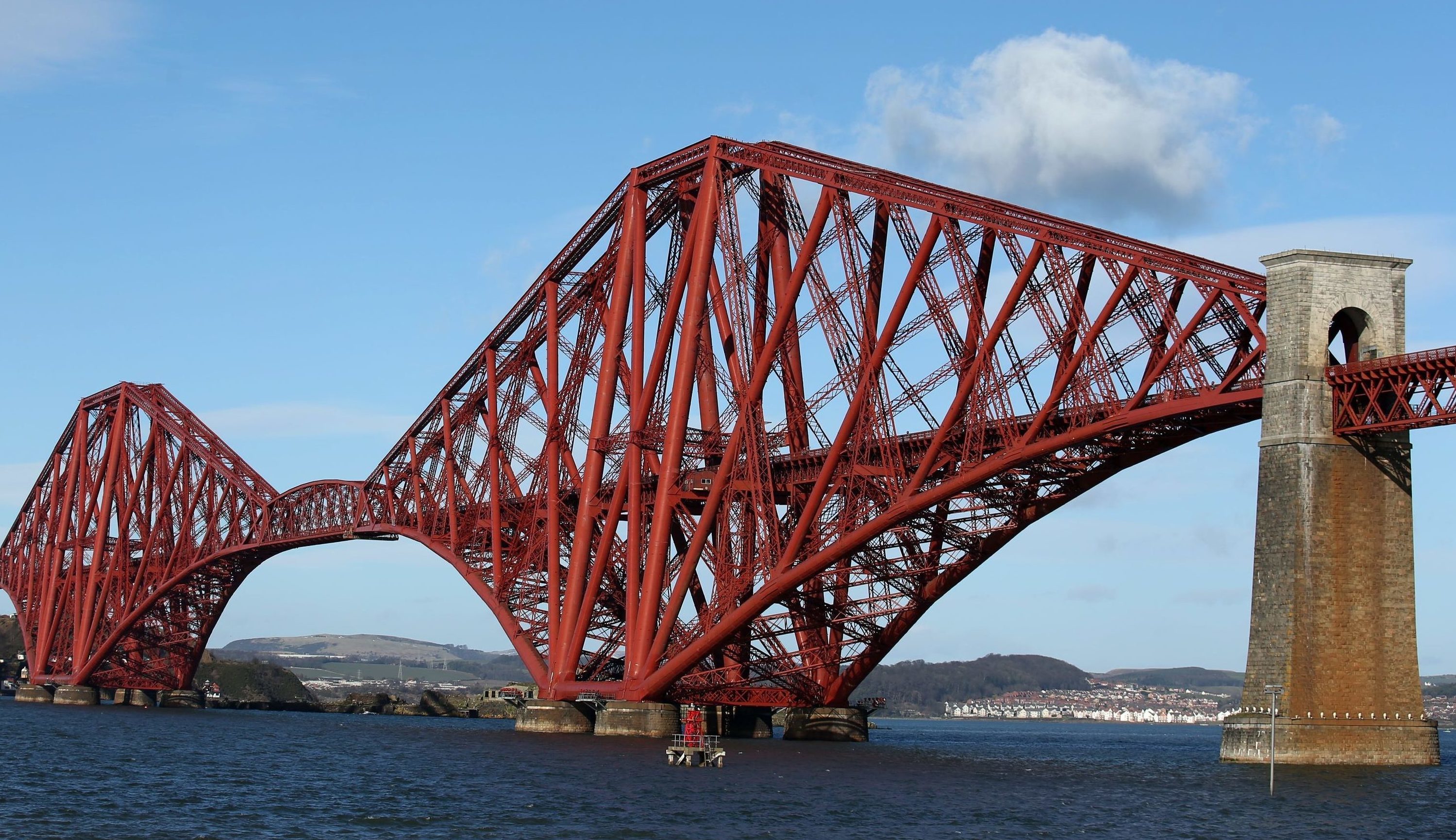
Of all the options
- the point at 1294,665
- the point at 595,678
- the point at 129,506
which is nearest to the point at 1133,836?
the point at 1294,665

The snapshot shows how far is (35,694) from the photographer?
137250 mm

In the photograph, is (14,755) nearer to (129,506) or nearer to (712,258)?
(712,258)

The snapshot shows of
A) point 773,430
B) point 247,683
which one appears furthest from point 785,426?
point 247,683

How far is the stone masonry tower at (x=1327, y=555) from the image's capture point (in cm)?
4919

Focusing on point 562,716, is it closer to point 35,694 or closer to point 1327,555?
point 1327,555

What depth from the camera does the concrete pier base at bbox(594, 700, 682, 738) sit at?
70.7 meters

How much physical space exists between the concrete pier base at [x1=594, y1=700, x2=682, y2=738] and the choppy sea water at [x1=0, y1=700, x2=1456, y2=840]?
0.71 metres

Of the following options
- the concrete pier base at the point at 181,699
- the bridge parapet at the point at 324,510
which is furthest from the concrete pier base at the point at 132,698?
the bridge parapet at the point at 324,510

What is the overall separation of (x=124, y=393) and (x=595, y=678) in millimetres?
67099

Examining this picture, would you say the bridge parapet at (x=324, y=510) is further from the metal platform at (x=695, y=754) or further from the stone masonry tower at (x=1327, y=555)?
the stone masonry tower at (x=1327, y=555)

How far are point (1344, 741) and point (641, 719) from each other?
29.8 m

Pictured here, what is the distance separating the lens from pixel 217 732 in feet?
305

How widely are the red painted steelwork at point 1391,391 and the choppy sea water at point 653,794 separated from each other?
9769 millimetres

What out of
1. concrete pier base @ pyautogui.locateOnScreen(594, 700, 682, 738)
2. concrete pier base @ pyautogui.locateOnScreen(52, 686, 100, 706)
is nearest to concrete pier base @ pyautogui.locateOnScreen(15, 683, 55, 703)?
concrete pier base @ pyautogui.locateOnScreen(52, 686, 100, 706)
